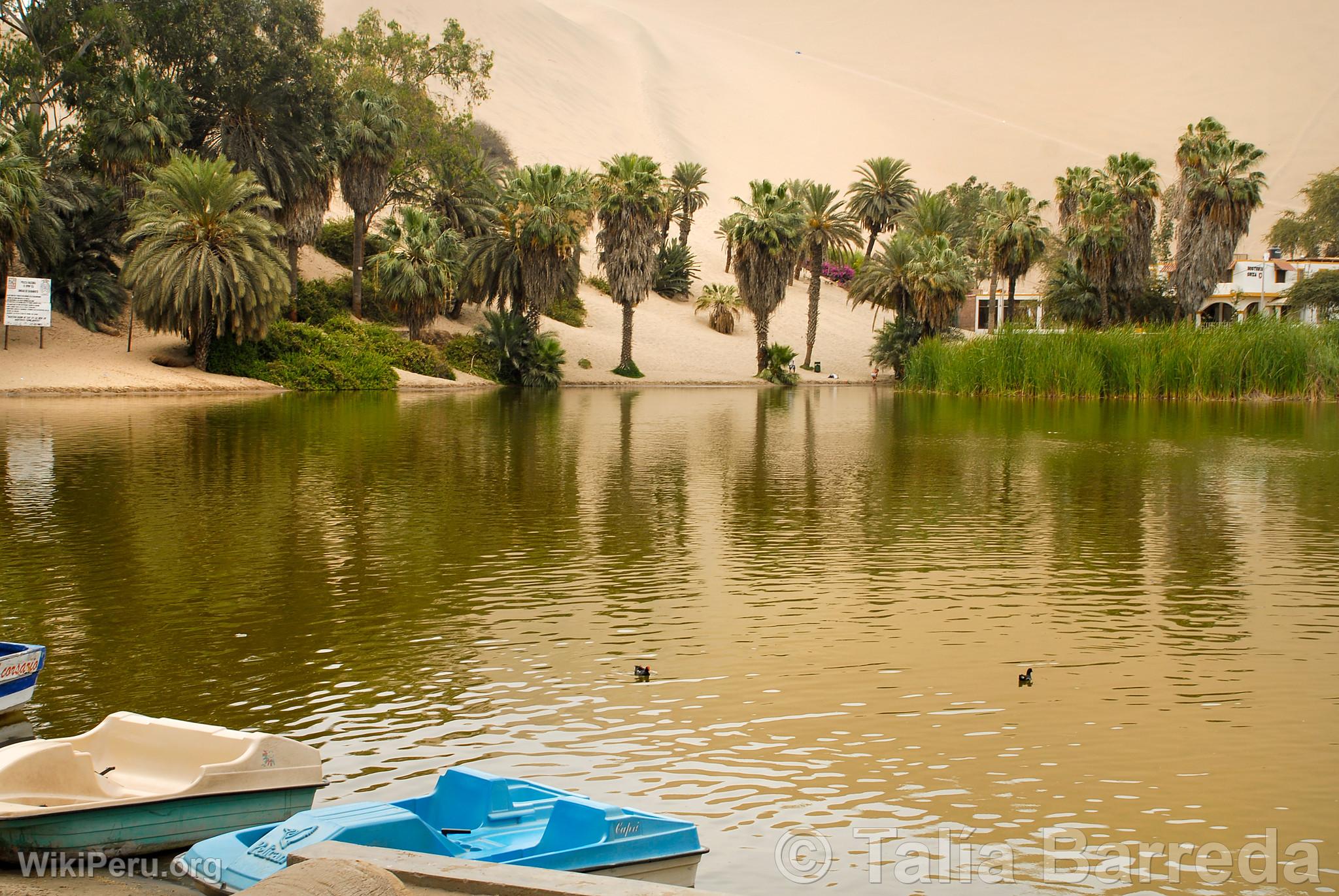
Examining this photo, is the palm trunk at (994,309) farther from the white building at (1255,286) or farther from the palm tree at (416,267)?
the palm tree at (416,267)

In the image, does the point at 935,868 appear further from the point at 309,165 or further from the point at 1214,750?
the point at 309,165

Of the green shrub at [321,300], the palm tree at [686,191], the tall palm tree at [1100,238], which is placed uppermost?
the palm tree at [686,191]

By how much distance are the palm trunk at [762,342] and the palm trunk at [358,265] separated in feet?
72.2

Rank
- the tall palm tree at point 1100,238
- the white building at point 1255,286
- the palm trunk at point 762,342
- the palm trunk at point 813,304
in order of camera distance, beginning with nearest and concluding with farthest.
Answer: the tall palm tree at point 1100,238
the palm trunk at point 762,342
the palm trunk at point 813,304
the white building at point 1255,286

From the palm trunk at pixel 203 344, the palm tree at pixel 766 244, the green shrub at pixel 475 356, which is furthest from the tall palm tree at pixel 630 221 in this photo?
the palm trunk at pixel 203 344

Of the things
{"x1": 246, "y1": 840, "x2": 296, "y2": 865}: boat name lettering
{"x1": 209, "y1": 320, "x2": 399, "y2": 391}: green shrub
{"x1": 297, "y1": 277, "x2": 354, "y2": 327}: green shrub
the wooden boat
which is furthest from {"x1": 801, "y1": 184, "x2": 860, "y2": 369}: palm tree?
{"x1": 246, "y1": 840, "x2": 296, "y2": 865}: boat name lettering

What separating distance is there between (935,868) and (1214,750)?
8.58 feet

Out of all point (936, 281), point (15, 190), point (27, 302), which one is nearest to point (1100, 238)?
point (936, 281)

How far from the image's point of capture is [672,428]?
33.8 metres

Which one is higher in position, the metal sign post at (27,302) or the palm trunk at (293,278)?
the palm trunk at (293,278)

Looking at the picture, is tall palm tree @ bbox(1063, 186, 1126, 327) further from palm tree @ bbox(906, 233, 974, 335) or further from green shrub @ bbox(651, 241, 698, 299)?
green shrub @ bbox(651, 241, 698, 299)

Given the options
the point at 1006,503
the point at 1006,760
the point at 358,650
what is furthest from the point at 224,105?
the point at 1006,760

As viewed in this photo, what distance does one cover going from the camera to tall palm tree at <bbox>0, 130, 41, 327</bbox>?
42.7m

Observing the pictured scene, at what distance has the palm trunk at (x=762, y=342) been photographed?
229ft
